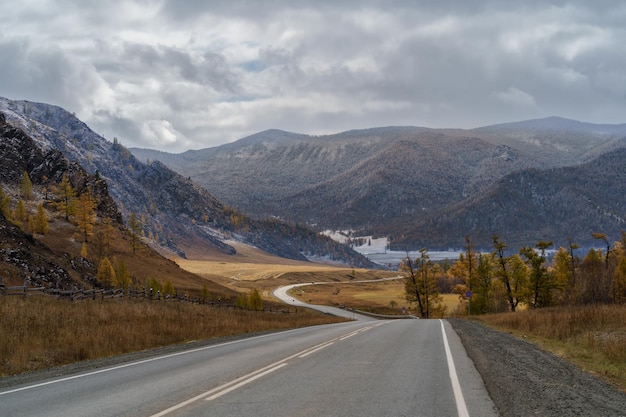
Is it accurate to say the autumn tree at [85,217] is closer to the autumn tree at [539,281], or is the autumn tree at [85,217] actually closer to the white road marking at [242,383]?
Result: the autumn tree at [539,281]

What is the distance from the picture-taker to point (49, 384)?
39.9 ft

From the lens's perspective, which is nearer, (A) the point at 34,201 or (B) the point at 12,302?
(B) the point at 12,302

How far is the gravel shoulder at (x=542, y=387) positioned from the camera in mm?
8891

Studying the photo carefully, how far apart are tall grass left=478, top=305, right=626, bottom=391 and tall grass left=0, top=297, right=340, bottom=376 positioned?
14959 mm

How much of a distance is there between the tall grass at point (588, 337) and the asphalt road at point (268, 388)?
3297 millimetres

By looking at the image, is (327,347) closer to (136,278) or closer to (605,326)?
(605,326)

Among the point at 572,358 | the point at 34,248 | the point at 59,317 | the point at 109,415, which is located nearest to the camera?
the point at 109,415

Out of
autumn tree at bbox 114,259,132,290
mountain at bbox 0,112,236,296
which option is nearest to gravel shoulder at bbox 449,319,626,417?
mountain at bbox 0,112,236,296

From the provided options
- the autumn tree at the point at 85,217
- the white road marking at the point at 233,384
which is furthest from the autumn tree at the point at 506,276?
the autumn tree at the point at 85,217

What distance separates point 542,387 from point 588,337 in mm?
9386

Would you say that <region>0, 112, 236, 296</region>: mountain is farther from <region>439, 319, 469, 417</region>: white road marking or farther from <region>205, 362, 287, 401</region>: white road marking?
<region>439, 319, 469, 417</region>: white road marking

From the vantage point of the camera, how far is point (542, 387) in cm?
1091

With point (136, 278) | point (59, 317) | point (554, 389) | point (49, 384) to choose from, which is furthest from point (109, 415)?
point (136, 278)

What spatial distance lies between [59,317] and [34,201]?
11749 cm
